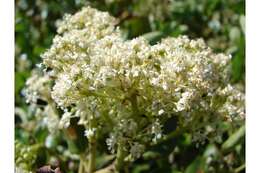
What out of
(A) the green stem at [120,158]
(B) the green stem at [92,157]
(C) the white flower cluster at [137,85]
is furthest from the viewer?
(B) the green stem at [92,157]

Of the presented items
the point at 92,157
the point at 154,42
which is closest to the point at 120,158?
the point at 92,157

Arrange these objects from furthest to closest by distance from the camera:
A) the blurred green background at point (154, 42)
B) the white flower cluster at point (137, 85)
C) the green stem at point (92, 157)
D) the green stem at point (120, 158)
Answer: the blurred green background at point (154, 42) → the green stem at point (92, 157) → the green stem at point (120, 158) → the white flower cluster at point (137, 85)

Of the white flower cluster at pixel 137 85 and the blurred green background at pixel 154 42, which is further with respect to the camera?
the blurred green background at pixel 154 42

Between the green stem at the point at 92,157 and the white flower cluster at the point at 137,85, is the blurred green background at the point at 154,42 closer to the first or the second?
the green stem at the point at 92,157

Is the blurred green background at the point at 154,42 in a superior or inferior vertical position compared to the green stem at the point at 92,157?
superior

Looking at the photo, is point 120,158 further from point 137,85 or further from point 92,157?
point 137,85

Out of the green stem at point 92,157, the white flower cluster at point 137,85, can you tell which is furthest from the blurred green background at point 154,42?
the white flower cluster at point 137,85
